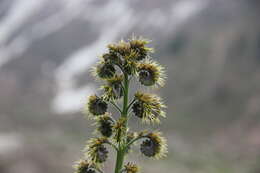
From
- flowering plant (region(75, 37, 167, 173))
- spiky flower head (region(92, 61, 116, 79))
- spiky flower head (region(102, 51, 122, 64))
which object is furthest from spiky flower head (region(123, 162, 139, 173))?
spiky flower head (region(102, 51, 122, 64))

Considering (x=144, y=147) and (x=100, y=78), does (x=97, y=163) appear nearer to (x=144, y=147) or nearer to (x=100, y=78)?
(x=144, y=147)

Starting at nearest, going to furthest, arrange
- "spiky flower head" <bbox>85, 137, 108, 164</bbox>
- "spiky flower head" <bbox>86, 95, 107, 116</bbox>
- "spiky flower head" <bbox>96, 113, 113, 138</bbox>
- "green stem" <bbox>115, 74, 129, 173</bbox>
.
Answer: "green stem" <bbox>115, 74, 129, 173</bbox>, "spiky flower head" <bbox>85, 137, 108, 164</bbox>, "spiky flower head" <bbox>86, 95, 107, 116</bbox>, "spiky flower head" <bbox>96, 113, 113, 138</bbox>

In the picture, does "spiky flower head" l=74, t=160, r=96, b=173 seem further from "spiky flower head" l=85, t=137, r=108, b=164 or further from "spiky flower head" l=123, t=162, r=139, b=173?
"spiky flower head" l=123, t=162, r=139, b=173

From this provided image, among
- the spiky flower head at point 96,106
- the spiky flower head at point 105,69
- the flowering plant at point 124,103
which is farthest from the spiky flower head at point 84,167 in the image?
the spiky flower head at point 105,69

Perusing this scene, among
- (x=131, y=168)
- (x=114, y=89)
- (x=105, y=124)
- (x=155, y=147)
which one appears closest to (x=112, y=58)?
(x=114, y=89)

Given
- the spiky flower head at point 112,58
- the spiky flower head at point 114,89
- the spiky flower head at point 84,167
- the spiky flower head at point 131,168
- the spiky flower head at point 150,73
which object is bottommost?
the spiky flower head at point 131,168

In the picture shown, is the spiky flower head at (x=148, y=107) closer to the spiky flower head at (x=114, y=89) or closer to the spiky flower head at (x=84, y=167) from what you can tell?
the spiky flower head at (x=114, y=89)
